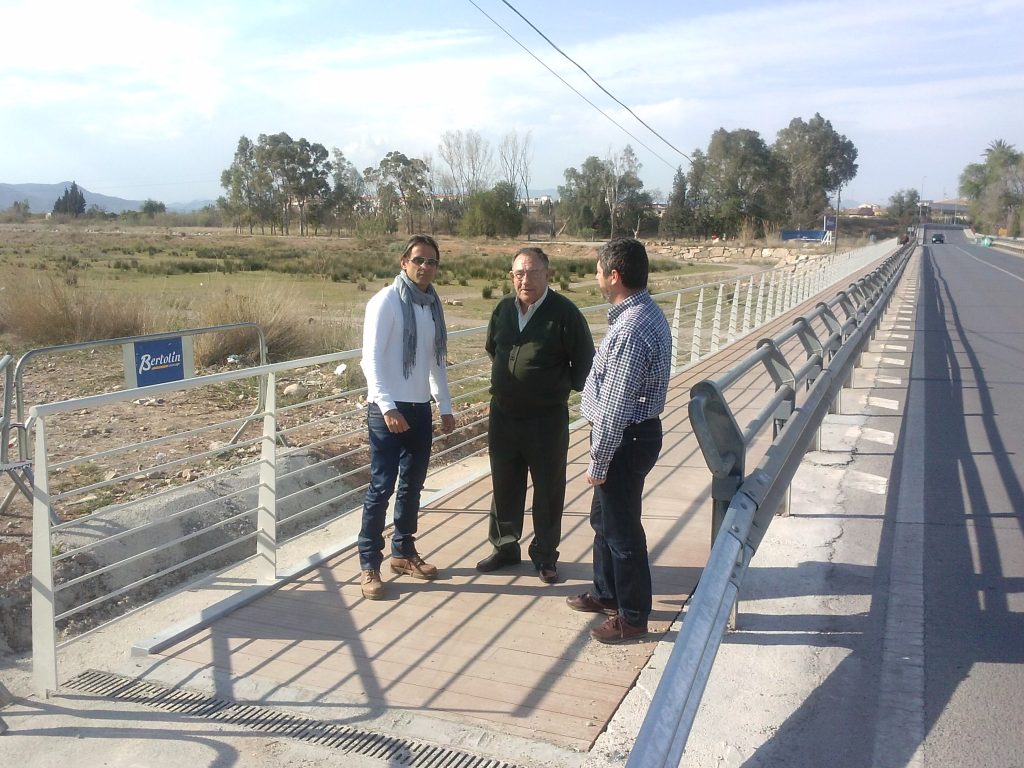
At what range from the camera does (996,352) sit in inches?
579

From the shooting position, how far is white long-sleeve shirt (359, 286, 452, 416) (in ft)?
15.1

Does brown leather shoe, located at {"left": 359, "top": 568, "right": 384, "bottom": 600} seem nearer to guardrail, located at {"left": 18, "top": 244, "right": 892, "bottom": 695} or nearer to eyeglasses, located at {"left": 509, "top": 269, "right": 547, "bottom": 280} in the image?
guardrail, located at {"left": 18, "top": 244, "right": 892, "bottom": 695}

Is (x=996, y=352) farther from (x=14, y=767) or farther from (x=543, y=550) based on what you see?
(x=14, y=767)

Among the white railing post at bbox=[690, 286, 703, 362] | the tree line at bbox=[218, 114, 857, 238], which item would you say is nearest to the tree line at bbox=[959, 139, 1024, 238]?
the tree line at bbox=[218, 114, 857, 238]

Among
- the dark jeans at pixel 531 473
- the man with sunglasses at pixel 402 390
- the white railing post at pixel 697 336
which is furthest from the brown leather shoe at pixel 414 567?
the white railing post at pixel 697 336

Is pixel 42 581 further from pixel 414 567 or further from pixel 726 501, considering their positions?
pixel 726 501

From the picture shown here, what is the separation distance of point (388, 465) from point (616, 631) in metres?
1.46

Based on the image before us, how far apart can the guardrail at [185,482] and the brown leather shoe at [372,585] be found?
0.58 meters

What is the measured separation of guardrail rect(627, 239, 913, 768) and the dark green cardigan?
32.8 inches

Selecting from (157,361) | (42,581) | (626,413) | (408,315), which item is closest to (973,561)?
(626,413)

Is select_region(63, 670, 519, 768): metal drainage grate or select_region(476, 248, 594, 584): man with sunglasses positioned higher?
select_region(476, 248, 594, 584): man with sunglasses

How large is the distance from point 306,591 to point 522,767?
2.07 metres

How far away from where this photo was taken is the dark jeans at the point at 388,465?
15.7 feet

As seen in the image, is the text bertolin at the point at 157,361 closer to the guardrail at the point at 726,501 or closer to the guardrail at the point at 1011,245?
the guardrail at the point at 726,501
